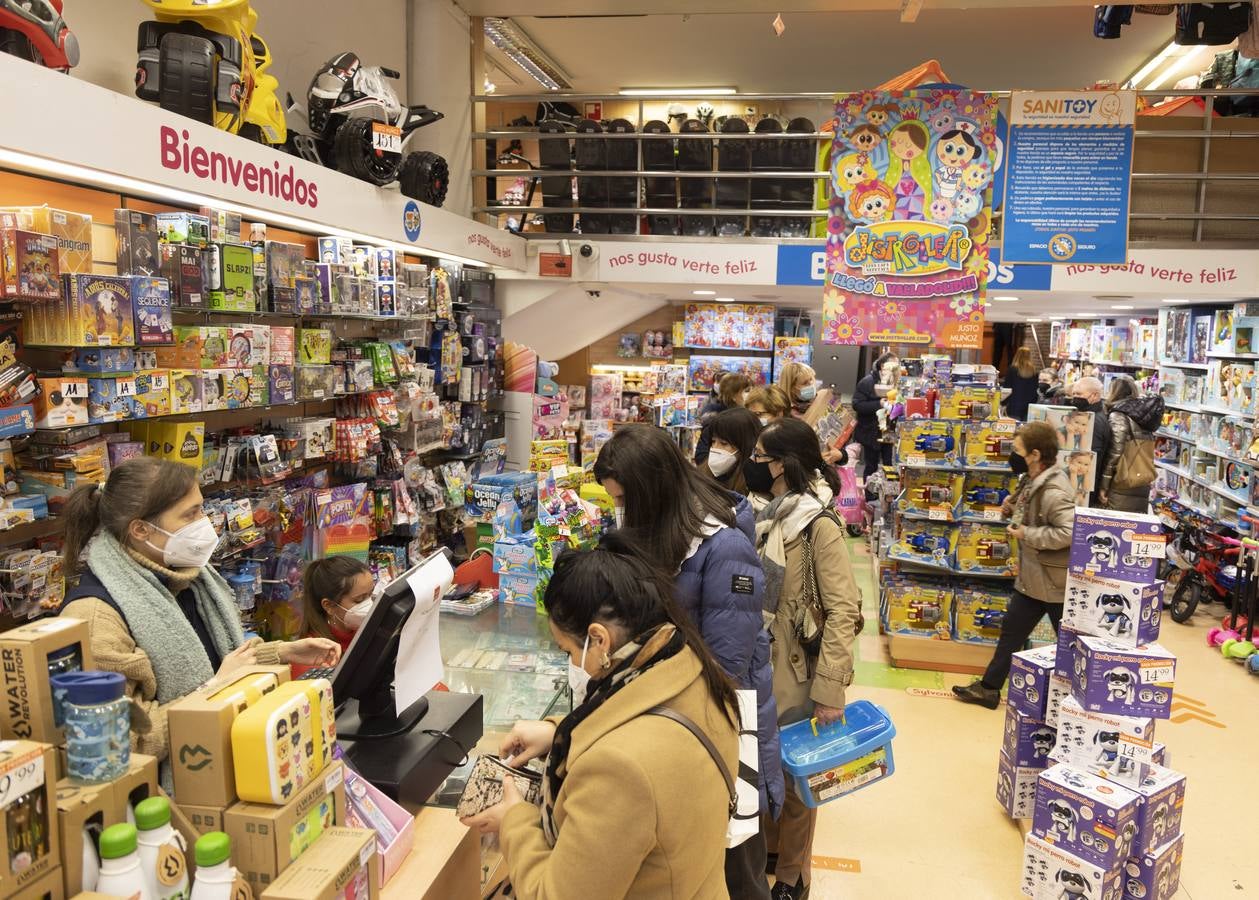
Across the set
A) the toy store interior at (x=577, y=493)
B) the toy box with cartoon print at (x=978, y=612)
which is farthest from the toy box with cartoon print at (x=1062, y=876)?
the toy box with cartoon print at (x=978, y=612)

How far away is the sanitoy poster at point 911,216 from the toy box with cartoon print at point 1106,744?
2.63 meters

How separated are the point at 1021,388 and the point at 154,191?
36.2 feet

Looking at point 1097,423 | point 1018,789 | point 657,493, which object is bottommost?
point 1018,789

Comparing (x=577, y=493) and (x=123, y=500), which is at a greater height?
(x=123, y=500)

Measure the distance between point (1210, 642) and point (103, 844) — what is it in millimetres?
7072

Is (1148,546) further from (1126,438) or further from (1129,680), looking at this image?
(1126,438)

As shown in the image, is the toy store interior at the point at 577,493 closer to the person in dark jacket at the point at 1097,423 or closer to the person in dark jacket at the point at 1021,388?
the person in dark jacket at the point at 1097,423

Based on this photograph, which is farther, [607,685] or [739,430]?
[739,430]

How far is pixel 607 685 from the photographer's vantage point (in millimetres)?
1515

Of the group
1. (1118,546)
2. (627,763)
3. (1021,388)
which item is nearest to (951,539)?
(1118,546)

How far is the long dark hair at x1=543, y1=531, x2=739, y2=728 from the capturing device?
5.18 feet

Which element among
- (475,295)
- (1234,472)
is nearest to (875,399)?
(1234,472)

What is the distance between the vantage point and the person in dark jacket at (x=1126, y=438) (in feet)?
22.9

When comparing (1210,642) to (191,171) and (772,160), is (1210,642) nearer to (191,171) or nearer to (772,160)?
(772,160)
